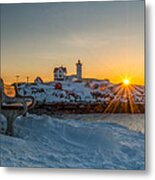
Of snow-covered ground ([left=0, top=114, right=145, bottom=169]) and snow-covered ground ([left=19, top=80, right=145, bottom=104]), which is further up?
snow-covered ground ([left=19, top=80, right=145, bottom=104])

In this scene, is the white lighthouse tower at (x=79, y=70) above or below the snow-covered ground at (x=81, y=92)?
above

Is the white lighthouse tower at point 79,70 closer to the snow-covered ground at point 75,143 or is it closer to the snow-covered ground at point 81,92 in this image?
the snow-covered ground at point 81,92

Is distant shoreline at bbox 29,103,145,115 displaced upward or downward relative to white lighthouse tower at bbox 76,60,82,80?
downward

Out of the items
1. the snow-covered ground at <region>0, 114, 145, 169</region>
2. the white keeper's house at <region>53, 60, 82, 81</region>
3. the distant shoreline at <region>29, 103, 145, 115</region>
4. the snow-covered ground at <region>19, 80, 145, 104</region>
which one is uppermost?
the white keeper's house at <region>53, 60, 82, 81</region>

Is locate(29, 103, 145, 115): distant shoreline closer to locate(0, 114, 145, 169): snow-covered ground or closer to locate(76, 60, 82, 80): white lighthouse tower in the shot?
locate(0, 114, 145, 169): snow-covered ground

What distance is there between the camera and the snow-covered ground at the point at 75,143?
2256mm

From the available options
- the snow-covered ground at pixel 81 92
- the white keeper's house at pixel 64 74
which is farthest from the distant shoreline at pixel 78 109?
the white keeper's house at pixel 64 74

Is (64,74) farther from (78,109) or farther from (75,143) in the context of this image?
(75,143)

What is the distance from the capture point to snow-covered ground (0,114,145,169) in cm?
226

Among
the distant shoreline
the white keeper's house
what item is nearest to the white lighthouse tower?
the white keeper's house

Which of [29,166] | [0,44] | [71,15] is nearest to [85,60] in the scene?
[71,15]

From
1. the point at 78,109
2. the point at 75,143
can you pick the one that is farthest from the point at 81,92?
the point at 75,143

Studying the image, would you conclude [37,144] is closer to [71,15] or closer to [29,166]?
[29,166]

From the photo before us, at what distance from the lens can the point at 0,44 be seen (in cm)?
234
